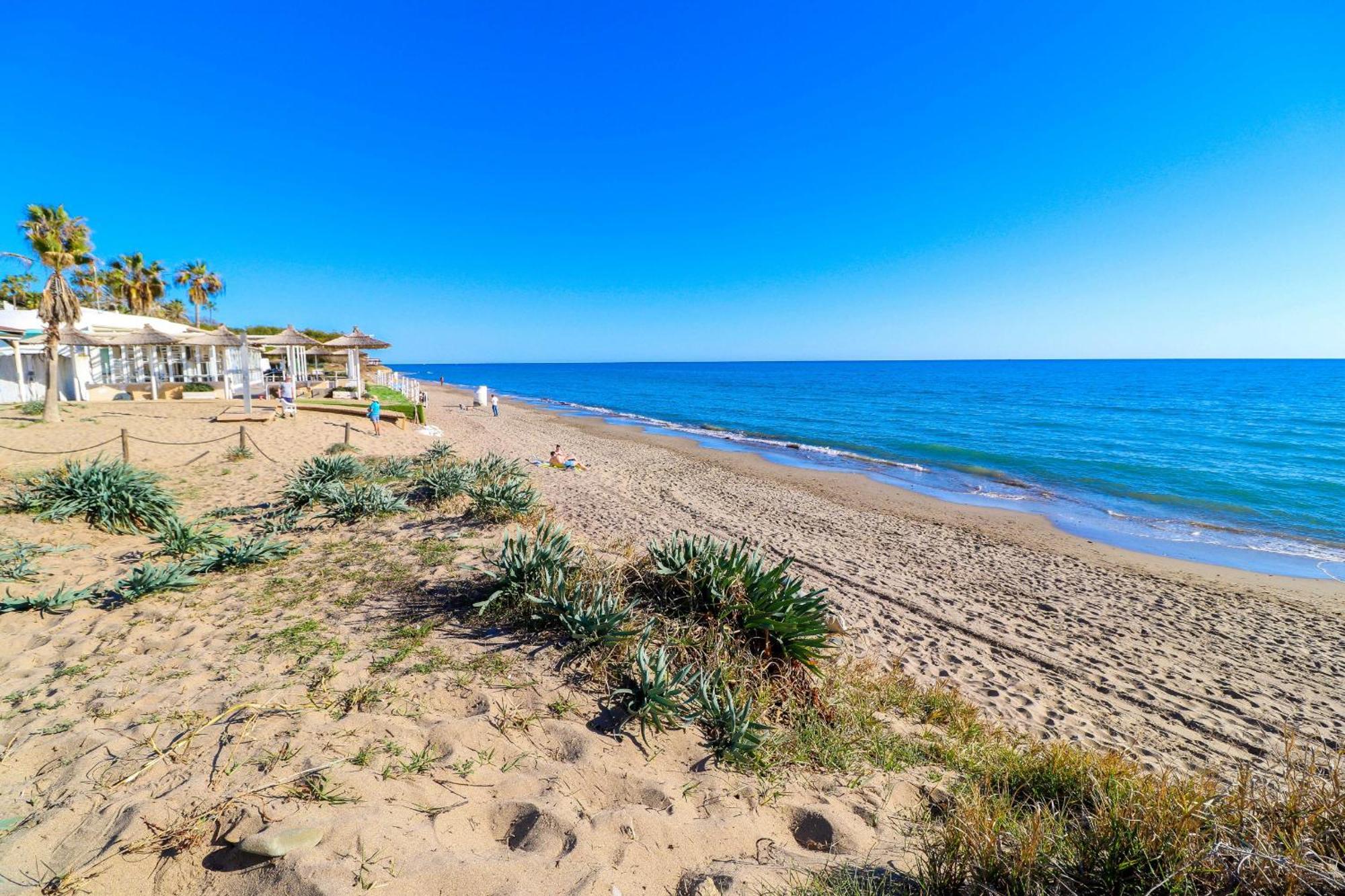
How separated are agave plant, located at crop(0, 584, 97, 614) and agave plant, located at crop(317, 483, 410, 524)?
7.92ft

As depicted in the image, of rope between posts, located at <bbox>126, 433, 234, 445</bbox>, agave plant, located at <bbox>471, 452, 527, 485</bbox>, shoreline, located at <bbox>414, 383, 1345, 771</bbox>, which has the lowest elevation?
shoreline, located at <bbox>414, 383, 1345, 771</bbox>

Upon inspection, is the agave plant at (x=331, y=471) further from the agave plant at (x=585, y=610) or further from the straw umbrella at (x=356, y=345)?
the straw umbrella at (x=356, y=345)

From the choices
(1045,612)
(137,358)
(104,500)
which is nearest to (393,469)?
(104,500)

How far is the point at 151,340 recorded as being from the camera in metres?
18.2

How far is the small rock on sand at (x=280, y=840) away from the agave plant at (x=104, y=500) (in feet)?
19.3

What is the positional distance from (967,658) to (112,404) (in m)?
25.2

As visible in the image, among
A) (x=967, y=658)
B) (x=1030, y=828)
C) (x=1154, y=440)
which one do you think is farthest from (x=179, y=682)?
(x=1154, y=440)

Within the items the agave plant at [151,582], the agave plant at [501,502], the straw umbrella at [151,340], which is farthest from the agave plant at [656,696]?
the straw umbrella at [151,340]

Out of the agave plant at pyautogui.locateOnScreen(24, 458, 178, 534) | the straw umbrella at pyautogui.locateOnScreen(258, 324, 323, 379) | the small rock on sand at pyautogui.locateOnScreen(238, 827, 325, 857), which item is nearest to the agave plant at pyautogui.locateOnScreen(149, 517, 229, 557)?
the agave plant at pyautogui.locateOnScreen(24, 458, 178, 534)

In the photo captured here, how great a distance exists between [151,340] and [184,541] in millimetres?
18152

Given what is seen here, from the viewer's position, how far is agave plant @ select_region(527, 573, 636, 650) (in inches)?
155

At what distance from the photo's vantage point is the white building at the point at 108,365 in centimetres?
1797

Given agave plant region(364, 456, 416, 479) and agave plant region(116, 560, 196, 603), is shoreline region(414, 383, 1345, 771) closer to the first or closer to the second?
agave plant region(364, 456, 416, 479)

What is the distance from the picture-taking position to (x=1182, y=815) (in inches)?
84.5
